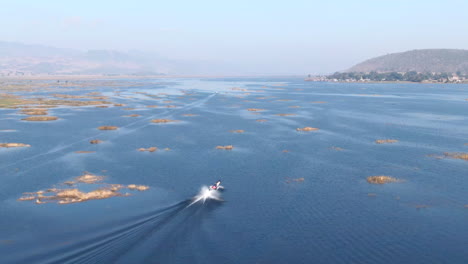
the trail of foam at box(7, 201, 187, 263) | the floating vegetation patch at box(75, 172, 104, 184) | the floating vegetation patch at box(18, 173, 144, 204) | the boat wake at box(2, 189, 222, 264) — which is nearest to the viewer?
the trail of foam at box(7, 201, 187, 263)

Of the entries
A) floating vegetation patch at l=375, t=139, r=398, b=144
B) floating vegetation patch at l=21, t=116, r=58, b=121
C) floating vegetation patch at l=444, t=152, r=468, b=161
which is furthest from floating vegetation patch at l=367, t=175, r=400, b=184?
floating vegetation patch at l=21, t=116, r=58, b=121

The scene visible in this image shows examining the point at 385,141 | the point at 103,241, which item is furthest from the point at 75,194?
the point at 385,141

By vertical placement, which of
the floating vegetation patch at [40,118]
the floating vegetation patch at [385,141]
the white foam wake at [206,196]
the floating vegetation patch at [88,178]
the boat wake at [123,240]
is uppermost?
the floating vegetation patch at [385,141]

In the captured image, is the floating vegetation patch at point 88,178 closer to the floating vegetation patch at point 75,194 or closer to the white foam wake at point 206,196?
the floating vegetation patch at point 75,194

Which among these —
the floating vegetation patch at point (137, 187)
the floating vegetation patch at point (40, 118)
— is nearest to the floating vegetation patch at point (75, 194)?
the floating vegetation patch at point (137, 187)

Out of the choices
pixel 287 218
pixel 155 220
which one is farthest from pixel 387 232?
pixel 155 220

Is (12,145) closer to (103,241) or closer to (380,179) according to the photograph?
(103,241)

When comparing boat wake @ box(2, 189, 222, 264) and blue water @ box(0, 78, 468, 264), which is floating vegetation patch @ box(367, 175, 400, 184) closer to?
blue water @ box(0, 78, 468, 264)

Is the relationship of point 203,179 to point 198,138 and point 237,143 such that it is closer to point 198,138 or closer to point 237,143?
point 237,143

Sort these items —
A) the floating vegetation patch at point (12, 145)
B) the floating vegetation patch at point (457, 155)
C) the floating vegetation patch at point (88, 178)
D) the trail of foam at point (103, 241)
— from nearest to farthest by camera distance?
1. the trail of foam at point (103, 241)
2. the floating vegetation patch at point (88, 178)
3. the floating vegetation patch at point (457, 155)
4. the floating vegetation patch at point (12, 145)
